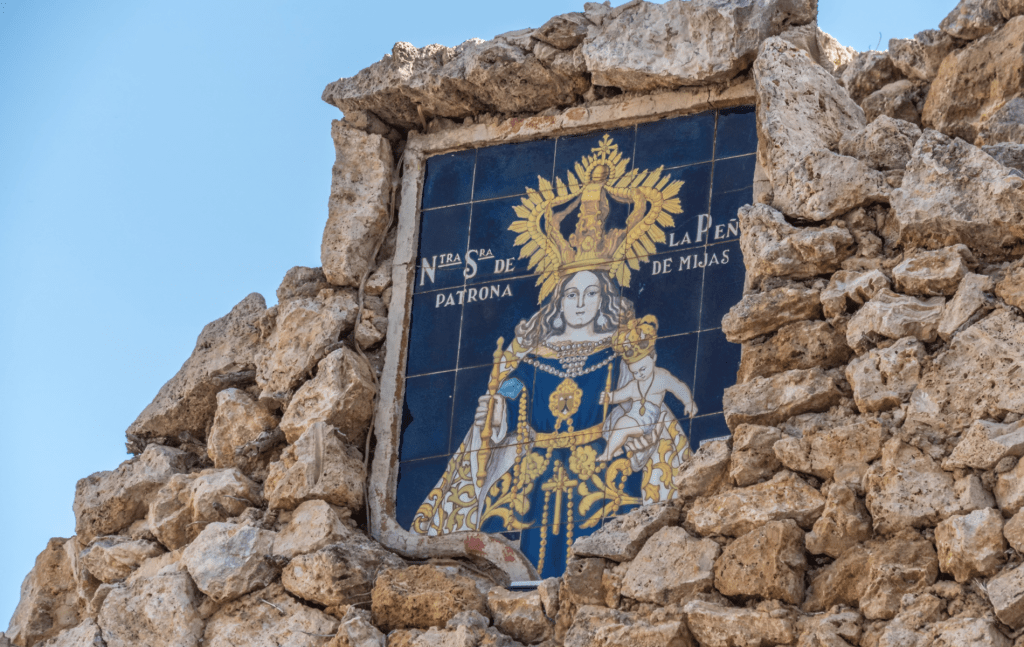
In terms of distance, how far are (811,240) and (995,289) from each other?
771mm

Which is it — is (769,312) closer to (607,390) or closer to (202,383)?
(607,390)

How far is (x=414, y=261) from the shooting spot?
8305 millimetres

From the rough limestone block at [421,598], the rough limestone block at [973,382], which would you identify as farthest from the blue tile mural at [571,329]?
the rough limestone block at [973,382]

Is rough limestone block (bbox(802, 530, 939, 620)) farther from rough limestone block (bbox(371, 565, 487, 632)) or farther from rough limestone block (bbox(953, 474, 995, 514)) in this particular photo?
rough limestone block (bbox(371, 565, 487, 632))

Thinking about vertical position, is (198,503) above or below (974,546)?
above

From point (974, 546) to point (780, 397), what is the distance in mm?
1048

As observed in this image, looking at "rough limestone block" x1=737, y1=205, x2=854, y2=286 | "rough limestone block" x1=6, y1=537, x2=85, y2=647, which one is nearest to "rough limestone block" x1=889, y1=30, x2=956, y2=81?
"rough limestone block" x1=737, y1=205, x2=854, y2=286

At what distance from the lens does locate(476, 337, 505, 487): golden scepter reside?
25.0 feet

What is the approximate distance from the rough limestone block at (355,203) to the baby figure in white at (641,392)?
55.1 inches

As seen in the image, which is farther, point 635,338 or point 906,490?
point 635,338

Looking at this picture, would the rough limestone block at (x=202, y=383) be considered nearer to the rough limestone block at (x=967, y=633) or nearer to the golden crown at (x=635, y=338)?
the golden crown at (x=635, y=338)

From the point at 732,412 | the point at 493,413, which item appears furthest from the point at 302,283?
the point at 732,412

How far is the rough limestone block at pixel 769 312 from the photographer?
651 centimetres

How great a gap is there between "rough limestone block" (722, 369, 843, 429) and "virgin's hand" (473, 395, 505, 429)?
146 cm
